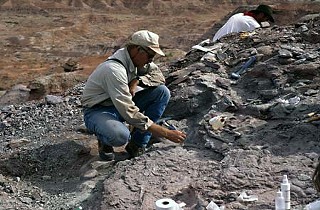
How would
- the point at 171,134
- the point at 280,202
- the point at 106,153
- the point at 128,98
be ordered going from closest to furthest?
the point at 280,202 → the point at 171,134 → the point at 128,98 → the point at 106,153

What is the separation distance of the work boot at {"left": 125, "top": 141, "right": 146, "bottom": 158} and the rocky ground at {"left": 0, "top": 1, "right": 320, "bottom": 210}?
0.17 meters

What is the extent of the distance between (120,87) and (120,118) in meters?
0.47

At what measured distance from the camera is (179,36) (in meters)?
23.2

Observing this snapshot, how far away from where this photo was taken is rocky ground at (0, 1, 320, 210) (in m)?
3.82

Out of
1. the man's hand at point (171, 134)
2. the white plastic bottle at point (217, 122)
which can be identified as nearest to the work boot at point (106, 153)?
the man's hand at point (171, 134)

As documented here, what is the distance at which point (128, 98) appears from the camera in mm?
4402

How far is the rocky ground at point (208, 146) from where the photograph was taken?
151 inches

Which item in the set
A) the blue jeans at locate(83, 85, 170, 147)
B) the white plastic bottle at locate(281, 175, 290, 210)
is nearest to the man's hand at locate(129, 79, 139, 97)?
the blue jeans at locate(83, 85, 170, 147)

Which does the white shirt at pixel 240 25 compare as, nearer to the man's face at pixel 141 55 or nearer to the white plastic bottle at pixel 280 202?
the man's face at pixel 141 55

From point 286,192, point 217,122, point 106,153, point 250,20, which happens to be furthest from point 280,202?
point 250,20

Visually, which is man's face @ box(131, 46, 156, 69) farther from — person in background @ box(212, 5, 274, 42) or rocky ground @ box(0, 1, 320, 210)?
person in background @ box(212, 5, 274, 42)

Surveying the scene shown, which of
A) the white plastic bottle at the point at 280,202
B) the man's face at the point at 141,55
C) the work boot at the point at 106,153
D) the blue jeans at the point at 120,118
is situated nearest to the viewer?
the white plastic bottle at the point at 280,202

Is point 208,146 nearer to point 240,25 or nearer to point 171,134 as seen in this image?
point 171,134

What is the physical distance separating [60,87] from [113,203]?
737 cm
